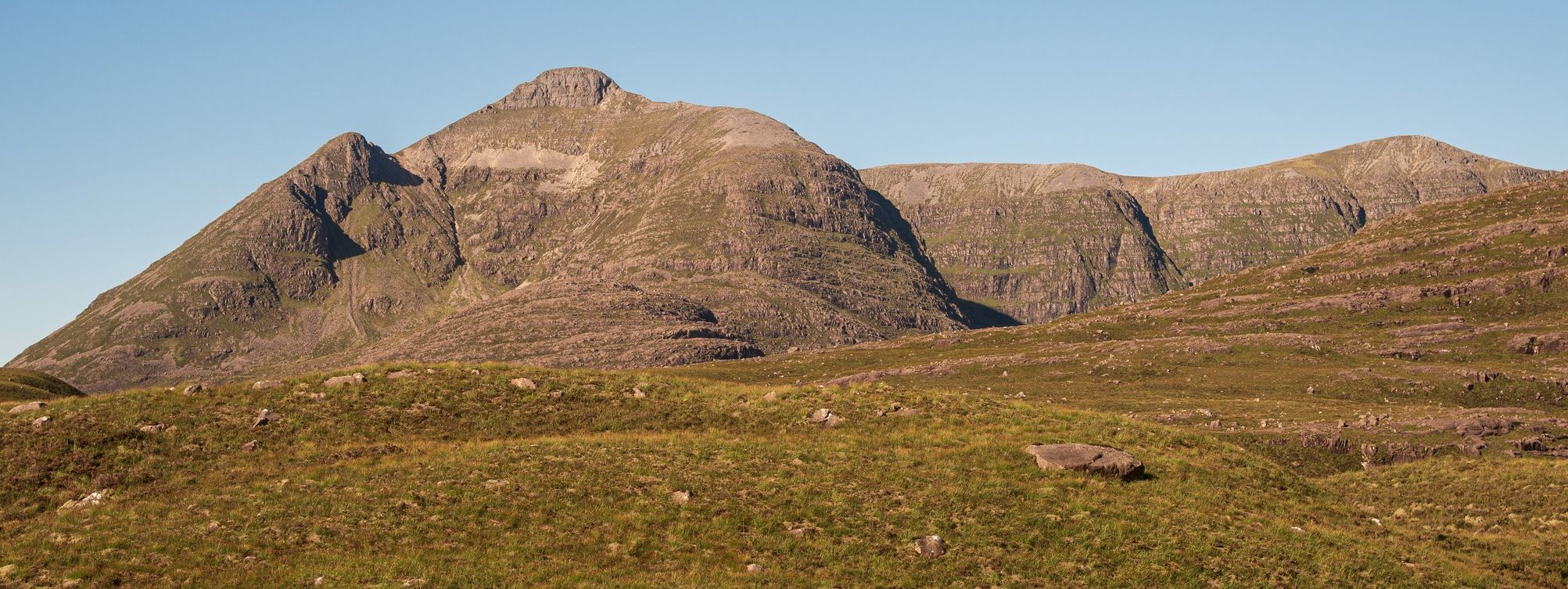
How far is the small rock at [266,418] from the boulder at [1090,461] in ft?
107

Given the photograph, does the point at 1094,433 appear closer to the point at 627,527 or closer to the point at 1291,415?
the point at 627,527

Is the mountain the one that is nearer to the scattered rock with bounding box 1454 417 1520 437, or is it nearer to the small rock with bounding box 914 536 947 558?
the small rock with bounding box 914 536 947 558

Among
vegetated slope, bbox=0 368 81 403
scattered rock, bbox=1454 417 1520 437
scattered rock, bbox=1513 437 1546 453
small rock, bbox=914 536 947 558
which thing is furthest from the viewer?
scattered rock, bbox=1454 417 1520 437

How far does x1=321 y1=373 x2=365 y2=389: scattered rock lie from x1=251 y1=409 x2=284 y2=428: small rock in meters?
4.03

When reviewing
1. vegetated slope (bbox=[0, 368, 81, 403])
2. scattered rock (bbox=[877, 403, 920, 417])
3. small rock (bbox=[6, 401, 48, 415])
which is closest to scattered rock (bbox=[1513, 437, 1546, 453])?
scattered rock (bbox=[877, 403, 920, 417])

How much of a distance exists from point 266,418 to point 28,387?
34.7m

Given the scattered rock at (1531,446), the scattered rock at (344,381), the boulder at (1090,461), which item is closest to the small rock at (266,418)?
the scattered rock at (344,381)

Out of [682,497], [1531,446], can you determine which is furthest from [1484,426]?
[682,497]

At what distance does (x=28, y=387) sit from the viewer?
67.1 meters

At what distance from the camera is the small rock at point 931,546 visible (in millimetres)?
32469

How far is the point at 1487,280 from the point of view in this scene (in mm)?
171625

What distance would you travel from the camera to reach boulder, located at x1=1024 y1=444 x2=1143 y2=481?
133 ft

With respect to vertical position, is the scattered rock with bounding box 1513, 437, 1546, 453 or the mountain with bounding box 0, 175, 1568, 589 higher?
the mountain with bounding box 0, 175, 1568, 589

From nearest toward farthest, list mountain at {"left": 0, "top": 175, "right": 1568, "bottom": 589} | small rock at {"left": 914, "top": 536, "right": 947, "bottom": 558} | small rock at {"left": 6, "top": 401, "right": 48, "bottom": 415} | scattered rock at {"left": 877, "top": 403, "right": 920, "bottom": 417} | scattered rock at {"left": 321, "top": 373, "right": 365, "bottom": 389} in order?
1. mountain at {"left": 0, "top": 175, "right": 1568, "bottom": 589}
2. small rock at {"left": 914, "top": 536, "right": 947, "bottom": 558}
3. small rock at {"left": 6, "top": 401, "right": 48, "bottom": 415}
4. scattered rock at {"left": 321, "top": 373, "right": 365, "bottom": 389}
5. scattered rock at {"left": 877, "top": 403, "right": 920, "bottom": 417}
